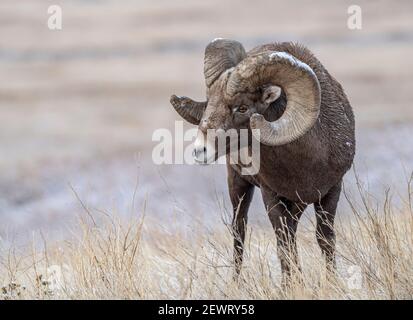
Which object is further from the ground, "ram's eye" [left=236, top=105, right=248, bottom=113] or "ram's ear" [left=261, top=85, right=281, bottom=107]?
"ram's ear" [left=261, top=85, right=281, bottom=107]

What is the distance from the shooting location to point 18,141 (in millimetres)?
27484

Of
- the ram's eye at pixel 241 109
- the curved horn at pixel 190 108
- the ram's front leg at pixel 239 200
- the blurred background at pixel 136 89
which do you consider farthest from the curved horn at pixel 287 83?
the blurred background at pixel 136 89

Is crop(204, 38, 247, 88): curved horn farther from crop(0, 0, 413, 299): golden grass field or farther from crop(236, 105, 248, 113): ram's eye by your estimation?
crop(0, 0, 413, 299): golden grass field

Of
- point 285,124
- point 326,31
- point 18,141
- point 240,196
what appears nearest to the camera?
point 285,124

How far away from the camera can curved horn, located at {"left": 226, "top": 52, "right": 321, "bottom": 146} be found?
28.7 feet

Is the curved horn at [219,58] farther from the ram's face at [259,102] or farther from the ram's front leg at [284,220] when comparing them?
the ram's front leg at [284,220]

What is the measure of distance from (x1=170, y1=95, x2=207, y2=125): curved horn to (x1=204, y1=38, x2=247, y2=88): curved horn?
0.26m

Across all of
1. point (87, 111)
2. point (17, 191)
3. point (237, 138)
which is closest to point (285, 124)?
point (237, 138)

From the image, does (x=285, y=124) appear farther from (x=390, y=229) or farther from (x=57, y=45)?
(x=57, y=45)

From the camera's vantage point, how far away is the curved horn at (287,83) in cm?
873

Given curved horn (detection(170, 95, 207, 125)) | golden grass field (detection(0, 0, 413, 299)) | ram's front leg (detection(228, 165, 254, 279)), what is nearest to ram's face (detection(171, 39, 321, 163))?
curved horn (detection(170, 95, 207, 125))

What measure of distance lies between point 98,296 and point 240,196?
2.16 metres

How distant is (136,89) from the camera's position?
34906 millimetres

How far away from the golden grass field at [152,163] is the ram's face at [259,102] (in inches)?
30.2
